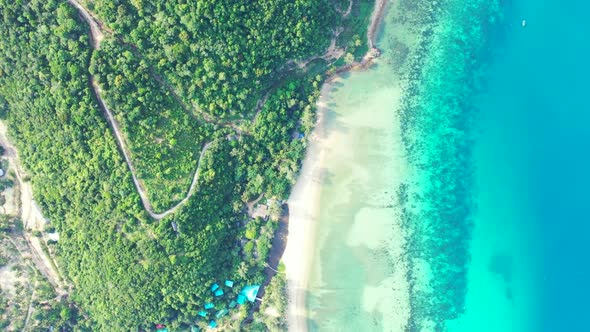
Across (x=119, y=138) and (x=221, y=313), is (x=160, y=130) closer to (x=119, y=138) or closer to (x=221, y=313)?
(x=119, y=138)

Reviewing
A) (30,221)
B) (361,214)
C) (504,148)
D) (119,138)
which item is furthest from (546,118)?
(30,221)

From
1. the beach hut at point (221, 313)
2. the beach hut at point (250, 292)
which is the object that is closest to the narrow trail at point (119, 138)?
the beach hut at point (250, 292)

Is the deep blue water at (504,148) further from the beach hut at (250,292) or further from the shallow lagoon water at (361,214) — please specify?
the beach hut at (250,292)

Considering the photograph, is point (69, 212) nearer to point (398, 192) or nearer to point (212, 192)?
point (212, 192)

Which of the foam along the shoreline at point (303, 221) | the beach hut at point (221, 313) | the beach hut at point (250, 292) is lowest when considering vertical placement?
the beach hut at point (221, 313)

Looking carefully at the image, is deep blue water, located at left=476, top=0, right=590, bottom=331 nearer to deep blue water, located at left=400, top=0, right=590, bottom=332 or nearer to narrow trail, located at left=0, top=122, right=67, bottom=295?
deep blue water, located at left=400, top=0, right=590, bottom=332

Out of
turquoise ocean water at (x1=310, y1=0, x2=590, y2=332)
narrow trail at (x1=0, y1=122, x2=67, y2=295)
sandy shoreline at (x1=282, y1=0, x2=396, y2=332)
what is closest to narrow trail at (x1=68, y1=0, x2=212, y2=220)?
sandy shoreline at (x1=282, y1=0, x2=396, y2=332)

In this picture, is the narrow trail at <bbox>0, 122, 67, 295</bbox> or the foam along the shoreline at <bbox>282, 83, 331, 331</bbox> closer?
the narrow trail at <bbox>0, 122, 67, 295</bbox>
